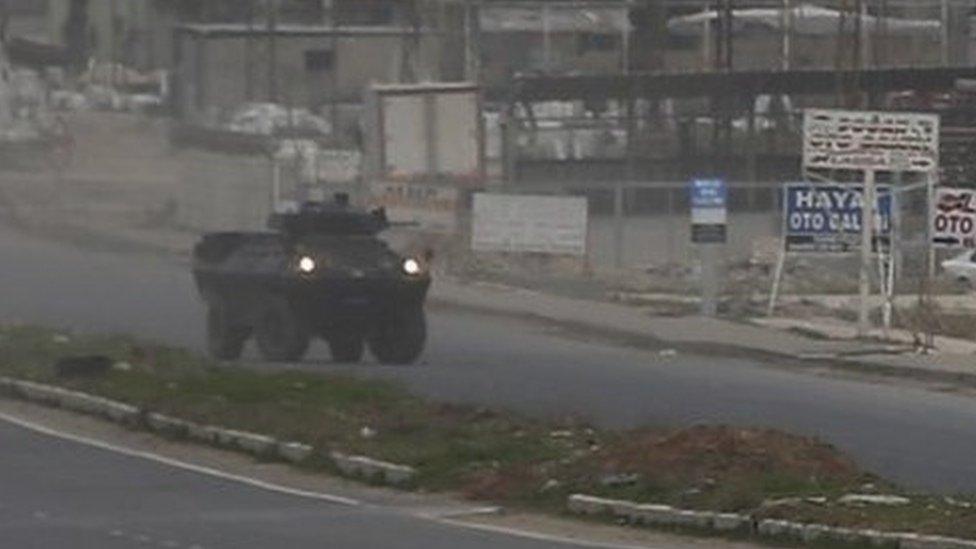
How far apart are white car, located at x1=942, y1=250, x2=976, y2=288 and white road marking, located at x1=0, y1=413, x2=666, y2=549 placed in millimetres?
29172

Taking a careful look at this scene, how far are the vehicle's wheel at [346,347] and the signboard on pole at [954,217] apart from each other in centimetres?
1010

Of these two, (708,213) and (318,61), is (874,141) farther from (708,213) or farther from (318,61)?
(318,61)

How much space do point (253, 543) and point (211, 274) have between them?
655 inches

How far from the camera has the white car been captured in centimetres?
5419

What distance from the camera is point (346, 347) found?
3475cm

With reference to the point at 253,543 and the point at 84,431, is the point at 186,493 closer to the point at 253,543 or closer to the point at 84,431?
the point at 253,543

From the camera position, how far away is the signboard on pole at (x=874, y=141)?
41.3m

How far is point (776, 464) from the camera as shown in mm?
20766

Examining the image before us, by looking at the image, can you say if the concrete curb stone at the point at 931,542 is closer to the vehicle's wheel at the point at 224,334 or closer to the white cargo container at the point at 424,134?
the vehicle's wheel at the point at 224,334

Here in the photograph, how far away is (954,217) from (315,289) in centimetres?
1177

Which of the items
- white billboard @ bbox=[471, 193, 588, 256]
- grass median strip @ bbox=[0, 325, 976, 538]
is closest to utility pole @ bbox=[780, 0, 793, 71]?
white billboard @ bbox=[471, 193, 588, 256]

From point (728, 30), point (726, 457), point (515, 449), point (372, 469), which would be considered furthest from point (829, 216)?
point (728, 30)

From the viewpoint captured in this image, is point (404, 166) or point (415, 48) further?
point (415, 48)

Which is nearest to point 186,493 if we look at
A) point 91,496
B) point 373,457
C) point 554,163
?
point 91,496
